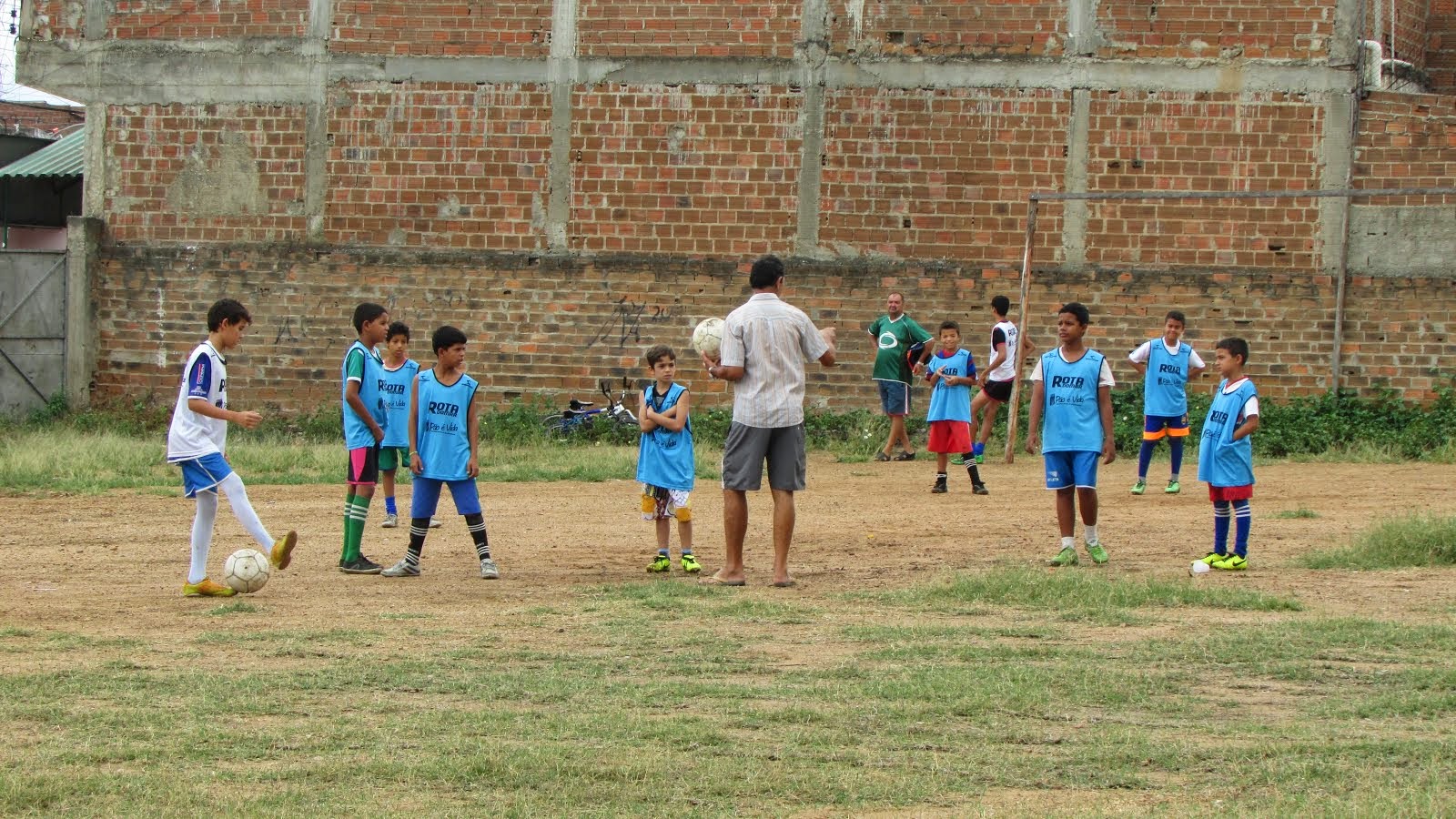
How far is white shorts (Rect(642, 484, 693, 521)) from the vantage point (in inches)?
410

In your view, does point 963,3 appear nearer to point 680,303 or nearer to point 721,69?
point 721,69

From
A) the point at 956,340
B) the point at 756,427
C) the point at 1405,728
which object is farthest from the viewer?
the point at 956,340

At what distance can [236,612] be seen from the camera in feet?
29.3

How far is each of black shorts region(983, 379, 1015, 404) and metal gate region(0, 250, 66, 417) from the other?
1226cm

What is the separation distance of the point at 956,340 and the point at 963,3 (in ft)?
19.8

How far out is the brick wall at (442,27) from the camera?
19922 millimetres

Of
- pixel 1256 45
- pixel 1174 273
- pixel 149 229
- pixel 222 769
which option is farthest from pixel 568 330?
pixel 222 769

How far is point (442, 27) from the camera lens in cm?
2003

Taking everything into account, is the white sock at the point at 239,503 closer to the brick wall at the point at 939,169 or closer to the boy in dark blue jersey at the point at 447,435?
the boy in dark blue jersey at the point at 447,435

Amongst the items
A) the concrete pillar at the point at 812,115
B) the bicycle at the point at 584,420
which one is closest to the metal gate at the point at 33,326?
the bicycle at the point at 584,420

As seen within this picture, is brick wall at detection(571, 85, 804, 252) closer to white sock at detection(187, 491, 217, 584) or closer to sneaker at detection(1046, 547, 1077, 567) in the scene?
sneaker at detection(1046, 547, 1077, 567)

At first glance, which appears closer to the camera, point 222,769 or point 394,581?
point 222,769

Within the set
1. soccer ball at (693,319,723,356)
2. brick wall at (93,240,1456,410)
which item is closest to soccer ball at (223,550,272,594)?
soccer ball at (693,319,723,356)

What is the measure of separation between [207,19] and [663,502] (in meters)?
13.2
